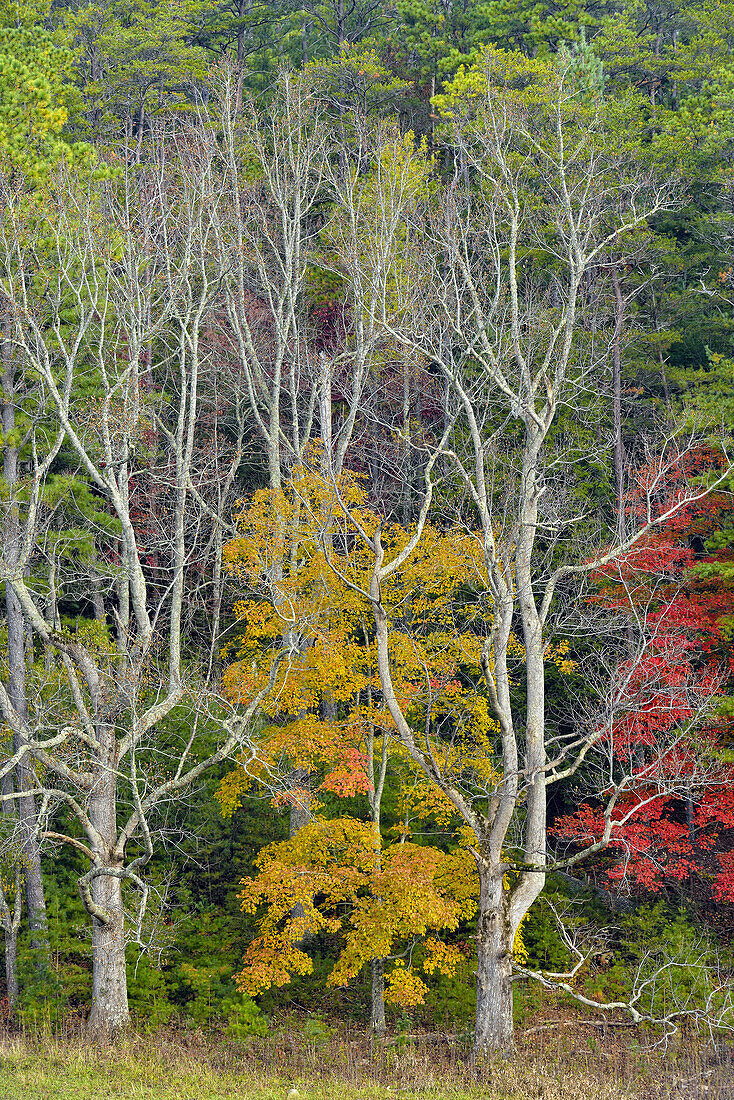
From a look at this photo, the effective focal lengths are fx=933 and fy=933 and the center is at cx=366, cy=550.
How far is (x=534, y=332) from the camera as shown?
20.2 metres

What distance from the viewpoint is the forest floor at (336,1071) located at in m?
10.8

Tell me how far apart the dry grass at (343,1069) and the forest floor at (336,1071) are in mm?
16

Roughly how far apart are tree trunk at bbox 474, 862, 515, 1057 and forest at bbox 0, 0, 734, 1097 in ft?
0.17

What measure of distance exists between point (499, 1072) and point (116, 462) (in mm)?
9824

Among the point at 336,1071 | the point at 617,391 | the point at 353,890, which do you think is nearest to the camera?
the point at 336,1071

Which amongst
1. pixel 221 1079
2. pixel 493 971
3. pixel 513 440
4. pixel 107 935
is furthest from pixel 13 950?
pixel 513 440

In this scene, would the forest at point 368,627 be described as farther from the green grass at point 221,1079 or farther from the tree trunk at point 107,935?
the green grass at point 221,1079

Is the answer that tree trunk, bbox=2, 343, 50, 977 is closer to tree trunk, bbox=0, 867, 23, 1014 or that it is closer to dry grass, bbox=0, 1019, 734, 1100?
tree trunk, bbox=0, 867, 23, 1014

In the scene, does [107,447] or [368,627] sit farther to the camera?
[368,627]

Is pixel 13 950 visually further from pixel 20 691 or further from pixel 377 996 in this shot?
pixel 377 996

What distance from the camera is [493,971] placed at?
1312cm

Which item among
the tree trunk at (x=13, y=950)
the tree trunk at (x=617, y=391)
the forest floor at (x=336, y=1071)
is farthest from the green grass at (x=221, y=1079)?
the tree trunk at (x=617, y=391)

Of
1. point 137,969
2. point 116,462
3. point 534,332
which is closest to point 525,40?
point 534,332

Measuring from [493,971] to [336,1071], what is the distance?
2.51 metres
